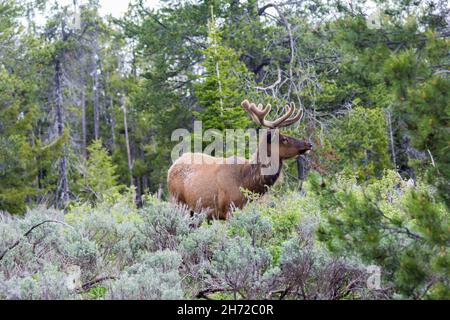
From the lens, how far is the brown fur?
9.61 m

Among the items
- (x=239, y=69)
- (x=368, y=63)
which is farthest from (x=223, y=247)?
(x=239, y=69)

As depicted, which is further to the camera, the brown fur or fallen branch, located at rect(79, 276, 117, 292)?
the brown fur

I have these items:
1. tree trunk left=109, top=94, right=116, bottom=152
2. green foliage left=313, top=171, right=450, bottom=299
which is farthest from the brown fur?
tree trunk left=109, top=94, right=116, bottom=152

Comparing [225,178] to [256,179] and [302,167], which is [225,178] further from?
[302,167]

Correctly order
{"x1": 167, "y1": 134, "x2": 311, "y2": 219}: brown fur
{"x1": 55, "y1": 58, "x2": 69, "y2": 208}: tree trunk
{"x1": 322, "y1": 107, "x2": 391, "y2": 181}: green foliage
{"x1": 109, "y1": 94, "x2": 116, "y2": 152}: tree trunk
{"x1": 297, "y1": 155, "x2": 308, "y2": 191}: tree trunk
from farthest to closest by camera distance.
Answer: {"x1": 109, "y1": 94, "x2": 116, "y2": 152}: tree trunk < {"x1": 55, "y1": 58, "x2": 69, "y2": 208}: tree trunk < {"x1": 297, "y1": 155, "x2": 308, "y2": 191}: tree trunk < {"x1": 322, "y1": 107, "x2": 391, "y2": 181}: green foliage < {"x1": 167, "y1": 134, "x2": 311, "y2": 219}: brown fur

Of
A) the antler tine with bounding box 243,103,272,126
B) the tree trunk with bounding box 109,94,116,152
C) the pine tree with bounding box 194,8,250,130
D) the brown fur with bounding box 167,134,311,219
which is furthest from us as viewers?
the tree trunk with bounding box 109,94,116,152

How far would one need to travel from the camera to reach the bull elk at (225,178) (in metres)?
9.62

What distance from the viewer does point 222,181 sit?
9.73 meters

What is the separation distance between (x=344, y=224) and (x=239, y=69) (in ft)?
51.1

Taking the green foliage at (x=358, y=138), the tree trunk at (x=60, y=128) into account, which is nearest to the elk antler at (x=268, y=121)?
the green foliage at (x=358, y=138)

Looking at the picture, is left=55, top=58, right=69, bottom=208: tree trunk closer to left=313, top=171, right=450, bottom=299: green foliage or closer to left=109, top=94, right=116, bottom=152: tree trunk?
left=109, top=94, right=116, bottom=152: tree trunk

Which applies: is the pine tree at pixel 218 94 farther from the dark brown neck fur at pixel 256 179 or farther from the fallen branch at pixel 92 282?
the fallen branch at pixel 92 282

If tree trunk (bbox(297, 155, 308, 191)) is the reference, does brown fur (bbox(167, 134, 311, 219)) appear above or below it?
above

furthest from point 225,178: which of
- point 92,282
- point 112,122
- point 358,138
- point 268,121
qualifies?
point 112,122
